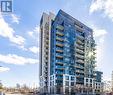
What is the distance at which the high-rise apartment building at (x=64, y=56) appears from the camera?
49281 mm

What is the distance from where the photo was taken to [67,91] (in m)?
49.4

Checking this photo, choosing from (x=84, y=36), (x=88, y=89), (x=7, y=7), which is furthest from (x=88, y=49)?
(x=7, y=7)

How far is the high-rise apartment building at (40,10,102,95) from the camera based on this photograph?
162ft

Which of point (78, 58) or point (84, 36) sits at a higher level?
point (84, 36)

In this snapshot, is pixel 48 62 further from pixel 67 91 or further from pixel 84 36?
pixel 84 36

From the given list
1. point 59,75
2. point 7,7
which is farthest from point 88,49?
point 7,7

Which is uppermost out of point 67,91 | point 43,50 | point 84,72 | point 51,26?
point 51,26

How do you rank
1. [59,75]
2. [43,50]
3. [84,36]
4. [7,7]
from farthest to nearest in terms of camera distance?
[84,36]
[43,50]
[59,75]
[7,7]

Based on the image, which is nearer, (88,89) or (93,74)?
(88,89)

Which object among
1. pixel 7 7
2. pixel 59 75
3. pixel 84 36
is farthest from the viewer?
pixel 84 36

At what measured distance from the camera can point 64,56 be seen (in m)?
50.0

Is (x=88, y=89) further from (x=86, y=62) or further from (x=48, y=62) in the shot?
(x=48, y=62)

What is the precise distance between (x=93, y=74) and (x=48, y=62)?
13.0 m

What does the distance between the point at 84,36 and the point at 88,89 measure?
36.8 feet
